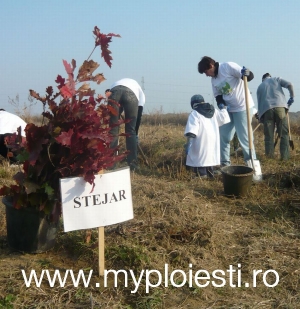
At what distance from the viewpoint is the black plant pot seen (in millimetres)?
3182

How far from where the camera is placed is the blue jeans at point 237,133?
6299 mm

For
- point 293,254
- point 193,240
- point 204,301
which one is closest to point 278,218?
point 293,254

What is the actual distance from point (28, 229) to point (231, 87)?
4.06 meters

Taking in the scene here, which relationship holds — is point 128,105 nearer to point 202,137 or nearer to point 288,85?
point 202,137

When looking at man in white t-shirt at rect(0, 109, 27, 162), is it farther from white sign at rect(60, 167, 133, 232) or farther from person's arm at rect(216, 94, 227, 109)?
white sign at rect(60, 167, 133, 232)

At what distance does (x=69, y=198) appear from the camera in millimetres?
2859

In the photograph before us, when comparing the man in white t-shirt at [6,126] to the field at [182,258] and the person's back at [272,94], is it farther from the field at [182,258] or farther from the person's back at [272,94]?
the person's back at [272,94]

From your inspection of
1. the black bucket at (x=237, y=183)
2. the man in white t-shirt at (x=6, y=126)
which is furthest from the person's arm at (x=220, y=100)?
the man in white t-shirt at (x=6, y=126)

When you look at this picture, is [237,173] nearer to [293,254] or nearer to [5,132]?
[293,254]

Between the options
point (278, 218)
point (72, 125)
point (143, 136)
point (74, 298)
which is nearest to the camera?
point (74, 298)

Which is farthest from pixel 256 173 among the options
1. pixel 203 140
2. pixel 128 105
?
pixel 128 105

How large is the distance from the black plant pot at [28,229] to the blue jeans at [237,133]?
357cm

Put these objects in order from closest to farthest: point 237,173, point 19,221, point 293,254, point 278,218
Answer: point 19,221
point 293,254
point 278,218
point 237,173

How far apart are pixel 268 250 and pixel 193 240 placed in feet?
1.93
